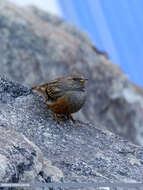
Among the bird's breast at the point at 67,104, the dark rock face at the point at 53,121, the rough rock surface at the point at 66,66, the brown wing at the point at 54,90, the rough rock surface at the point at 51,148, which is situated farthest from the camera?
the rough rock surface at the point at 66,66

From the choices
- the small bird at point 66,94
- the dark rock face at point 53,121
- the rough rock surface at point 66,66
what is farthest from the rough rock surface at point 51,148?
the rough rock surface at point 66,66

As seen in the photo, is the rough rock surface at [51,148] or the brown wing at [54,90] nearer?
the rough rock surface at [51,148]

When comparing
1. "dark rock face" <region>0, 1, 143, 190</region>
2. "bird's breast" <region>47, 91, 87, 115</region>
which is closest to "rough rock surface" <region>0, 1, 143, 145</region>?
"dark rock face" <region>0, 1, 143, 190</region>

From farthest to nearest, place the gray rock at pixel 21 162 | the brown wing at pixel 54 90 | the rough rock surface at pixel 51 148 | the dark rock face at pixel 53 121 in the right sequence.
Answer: the brown wing at pixel 54 90, the dark rock face at pixel 53 121, the rough rock surface at pixel 51 148, the gray rock at pixel 21 162

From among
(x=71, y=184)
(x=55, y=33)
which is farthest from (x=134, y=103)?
(x=71, y=184)

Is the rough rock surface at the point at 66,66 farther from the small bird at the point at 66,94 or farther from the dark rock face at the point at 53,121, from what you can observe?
the small bird at the point at 66,94

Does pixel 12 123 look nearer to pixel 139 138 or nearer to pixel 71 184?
Answer: pixel 71 184
